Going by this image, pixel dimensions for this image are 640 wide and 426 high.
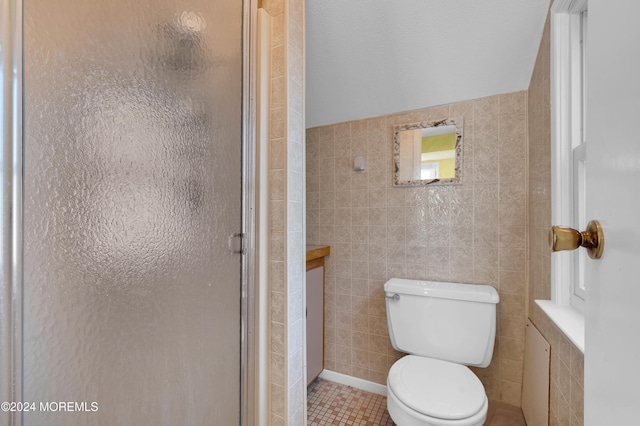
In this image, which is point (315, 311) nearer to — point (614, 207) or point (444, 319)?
point (444, 319)

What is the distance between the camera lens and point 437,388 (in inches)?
44.9

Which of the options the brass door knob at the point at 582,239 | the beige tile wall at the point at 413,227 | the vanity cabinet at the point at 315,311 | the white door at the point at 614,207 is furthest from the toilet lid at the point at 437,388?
the brass door knob at the point at 582,239

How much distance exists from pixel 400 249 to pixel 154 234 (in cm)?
134

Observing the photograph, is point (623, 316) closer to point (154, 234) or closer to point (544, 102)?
point (154, 234)

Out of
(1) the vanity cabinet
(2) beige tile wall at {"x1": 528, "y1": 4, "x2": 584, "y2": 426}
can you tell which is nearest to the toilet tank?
(2) beige tile wall at {"x1": 528, "y1": 4, "x2": 584, "y2": 426}

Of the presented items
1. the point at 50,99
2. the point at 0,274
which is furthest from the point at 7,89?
the point at 0,274

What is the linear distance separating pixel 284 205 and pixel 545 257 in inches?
42.4

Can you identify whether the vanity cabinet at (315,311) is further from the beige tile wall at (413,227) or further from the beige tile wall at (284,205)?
the beige tile wall at (284,205)

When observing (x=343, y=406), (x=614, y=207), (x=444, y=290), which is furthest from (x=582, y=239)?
(x=343, y=406)

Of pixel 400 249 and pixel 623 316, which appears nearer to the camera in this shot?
pixel 623 316

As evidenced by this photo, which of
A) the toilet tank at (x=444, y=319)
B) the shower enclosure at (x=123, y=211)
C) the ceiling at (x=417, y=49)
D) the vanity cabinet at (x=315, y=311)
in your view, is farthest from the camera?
the vanity cabinet at (x=315, y=311)

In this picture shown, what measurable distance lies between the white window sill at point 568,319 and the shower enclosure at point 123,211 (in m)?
0.98

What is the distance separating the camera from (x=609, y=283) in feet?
1.16

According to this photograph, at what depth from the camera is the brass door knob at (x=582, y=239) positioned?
0.38 meters
